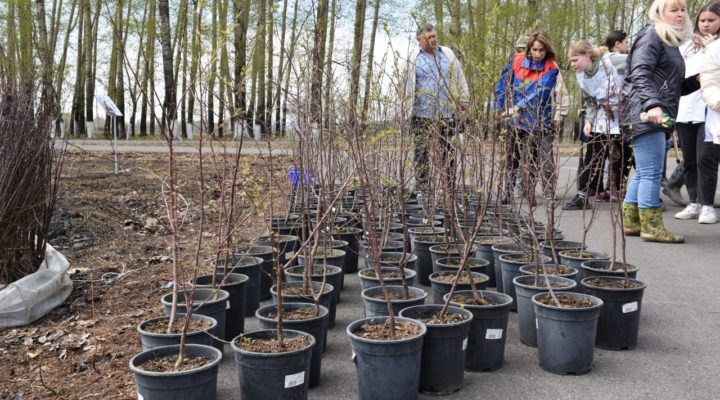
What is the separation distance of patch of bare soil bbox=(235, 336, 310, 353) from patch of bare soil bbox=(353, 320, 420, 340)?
0.24 metres

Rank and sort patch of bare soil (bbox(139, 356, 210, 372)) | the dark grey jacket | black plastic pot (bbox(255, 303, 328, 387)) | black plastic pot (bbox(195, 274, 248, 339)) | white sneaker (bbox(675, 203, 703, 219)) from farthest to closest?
white sneaker (bbox(675, 203, 703, 219)) → the dark grey jacket → black plastic pot (bbox(195, 274, 248, 339)) → black plastic pot (bbox(255, 303, 328, 387)) → patch of bare soil (bbox(139, 356, 210, 372))

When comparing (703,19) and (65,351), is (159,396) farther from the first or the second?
(703,19)

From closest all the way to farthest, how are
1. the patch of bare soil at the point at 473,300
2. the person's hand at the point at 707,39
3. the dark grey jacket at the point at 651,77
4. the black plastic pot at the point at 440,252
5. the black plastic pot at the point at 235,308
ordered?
the patch of bare soil at the point at 473,300 → the black plastic pot at the point at 235,308 → the black plastic pot at the point at 440,252 → the dark grey jacket at the point at 651,77 → the person's hand at the point at 707,39

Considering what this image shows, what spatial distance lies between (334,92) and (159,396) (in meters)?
2.56

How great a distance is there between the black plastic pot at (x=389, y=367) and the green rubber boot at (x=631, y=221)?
3.51 metres

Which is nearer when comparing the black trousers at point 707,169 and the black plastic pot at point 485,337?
the black plastic pot at point 485,337

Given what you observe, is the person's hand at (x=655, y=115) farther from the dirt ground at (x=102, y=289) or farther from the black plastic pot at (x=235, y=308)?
the black plastic pot at (x=235, y=308)

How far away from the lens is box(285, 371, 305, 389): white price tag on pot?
220cm

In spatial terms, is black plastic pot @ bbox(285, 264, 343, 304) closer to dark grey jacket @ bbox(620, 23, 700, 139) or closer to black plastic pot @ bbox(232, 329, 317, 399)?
black plastic pot @ bbox(232, 329, 317, 399)

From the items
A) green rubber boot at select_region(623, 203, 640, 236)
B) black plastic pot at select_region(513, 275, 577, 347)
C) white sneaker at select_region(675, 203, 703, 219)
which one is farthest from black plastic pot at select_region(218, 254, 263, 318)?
white sneaker at select_region(675, 203, 703, 219)

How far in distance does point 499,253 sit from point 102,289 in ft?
8.62

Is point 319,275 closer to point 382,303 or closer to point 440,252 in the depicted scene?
point 382,303

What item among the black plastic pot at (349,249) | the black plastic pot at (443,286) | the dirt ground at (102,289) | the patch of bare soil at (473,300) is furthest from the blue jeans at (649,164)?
the dirt ground at (102,289)

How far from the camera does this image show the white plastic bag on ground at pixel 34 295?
3.33m
